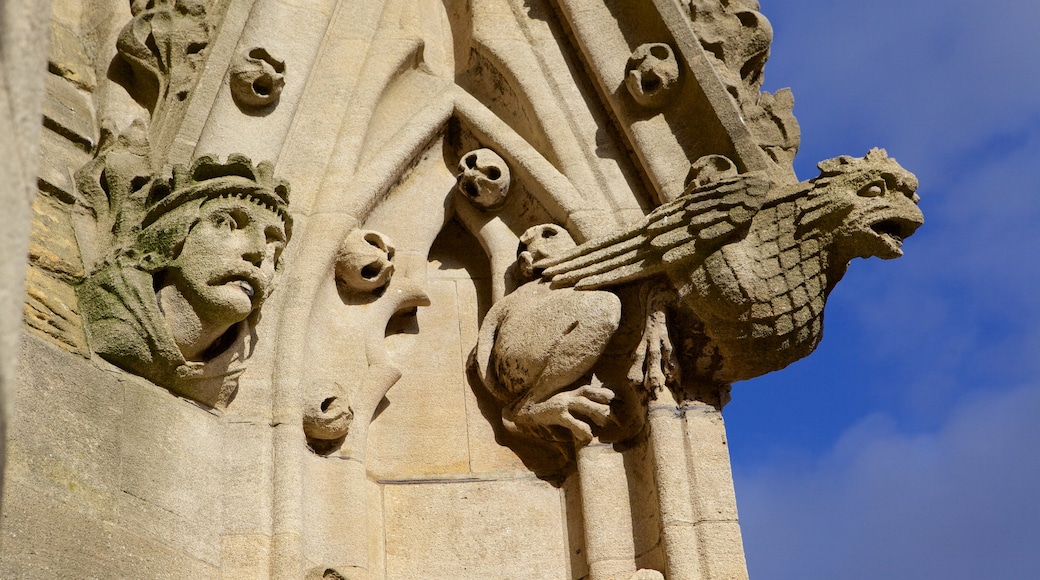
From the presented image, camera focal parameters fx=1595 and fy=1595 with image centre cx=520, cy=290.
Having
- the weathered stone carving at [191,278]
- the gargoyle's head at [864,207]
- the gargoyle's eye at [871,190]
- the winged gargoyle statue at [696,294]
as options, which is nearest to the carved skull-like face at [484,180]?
the winged gargoyle statue at [696,294]

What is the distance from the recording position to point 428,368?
645cm

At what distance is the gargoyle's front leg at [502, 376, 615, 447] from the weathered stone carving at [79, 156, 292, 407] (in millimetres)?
1151

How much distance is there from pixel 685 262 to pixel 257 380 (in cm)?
164

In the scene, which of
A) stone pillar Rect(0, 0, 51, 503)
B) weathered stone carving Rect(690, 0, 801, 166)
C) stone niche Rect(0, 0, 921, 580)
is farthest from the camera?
weathered stone carving Rect(690, 0, 801, 166)

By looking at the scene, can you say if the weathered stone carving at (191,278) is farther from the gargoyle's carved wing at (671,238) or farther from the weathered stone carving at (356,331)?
the gargoyle's carved wing at (671,238)

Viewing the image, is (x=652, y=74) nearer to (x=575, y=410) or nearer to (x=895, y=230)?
(x=895, y=230)

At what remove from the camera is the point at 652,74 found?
21.6ft

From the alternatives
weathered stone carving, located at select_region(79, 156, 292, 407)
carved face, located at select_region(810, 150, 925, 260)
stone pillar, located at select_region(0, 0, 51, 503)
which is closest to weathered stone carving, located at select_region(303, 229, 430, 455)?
weathered stone carving, located at select_region(79, 156, 292, 407)

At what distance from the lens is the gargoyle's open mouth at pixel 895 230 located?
5.92 meters

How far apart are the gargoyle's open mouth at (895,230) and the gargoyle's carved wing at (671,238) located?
1.48 feet

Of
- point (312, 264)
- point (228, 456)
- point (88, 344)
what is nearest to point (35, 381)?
point (88, 344)

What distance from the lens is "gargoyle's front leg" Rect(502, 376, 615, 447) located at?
6.06 m

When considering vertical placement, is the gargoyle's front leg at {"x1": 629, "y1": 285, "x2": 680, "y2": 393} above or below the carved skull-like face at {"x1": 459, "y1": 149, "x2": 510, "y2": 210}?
below

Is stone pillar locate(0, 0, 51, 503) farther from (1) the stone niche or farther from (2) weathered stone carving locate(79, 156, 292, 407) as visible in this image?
(2) weathered stone carving locate(79, 156, 292, 407)
